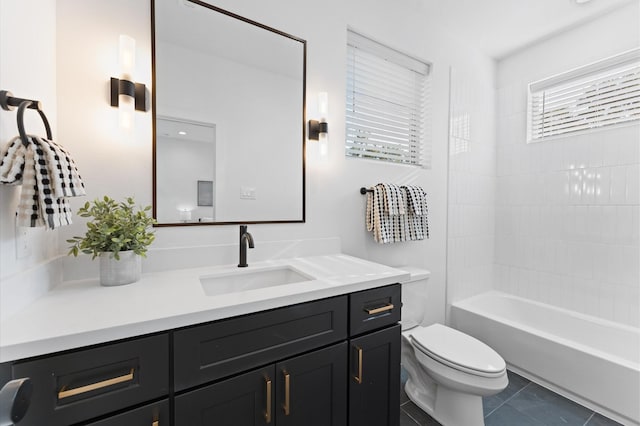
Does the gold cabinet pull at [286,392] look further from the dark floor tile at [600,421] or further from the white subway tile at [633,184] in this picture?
the white subway tile at [633,184]

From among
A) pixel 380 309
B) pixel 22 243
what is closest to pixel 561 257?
pixel 380 309

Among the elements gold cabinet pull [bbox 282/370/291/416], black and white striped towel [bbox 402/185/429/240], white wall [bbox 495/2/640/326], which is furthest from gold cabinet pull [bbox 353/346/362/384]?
white wall [bbox 495/2/640/326]

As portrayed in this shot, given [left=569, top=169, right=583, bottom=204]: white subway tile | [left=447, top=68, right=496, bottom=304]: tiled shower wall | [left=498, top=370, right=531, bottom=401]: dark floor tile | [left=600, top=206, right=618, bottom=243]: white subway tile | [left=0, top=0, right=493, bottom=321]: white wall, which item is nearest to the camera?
[left=0, top=0, right=493, bottom=321]: white wall

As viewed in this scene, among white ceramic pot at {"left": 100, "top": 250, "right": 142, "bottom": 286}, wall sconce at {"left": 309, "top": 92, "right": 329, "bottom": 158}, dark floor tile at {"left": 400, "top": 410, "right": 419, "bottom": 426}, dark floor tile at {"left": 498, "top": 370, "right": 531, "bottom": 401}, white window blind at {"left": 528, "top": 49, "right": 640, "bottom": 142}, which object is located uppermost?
white window blind at {"left": 528, "top": 49, "right": 640, "bottom": 142}

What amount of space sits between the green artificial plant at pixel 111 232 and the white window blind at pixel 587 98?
305cm

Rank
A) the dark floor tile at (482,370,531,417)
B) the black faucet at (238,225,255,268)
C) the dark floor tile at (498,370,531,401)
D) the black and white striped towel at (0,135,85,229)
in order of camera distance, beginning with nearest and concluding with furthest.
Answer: the black and white striped towel at (0,135,85,229) < the black faucet at (238,225,255,268) < the dark floor tile at (482,370,531,417) < the dark floor tile at (498,370,531,401)

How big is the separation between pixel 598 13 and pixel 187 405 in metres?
3.38

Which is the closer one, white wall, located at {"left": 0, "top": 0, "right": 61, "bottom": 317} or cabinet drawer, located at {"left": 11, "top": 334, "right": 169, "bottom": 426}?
cabinet drawer, located at {"left": 11, "top": 334, "right": 169, "bottom": 426}

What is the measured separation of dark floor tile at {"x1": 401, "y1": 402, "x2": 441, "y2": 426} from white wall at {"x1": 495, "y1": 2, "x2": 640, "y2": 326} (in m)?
1.58

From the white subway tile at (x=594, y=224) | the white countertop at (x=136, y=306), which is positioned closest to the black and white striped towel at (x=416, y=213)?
the white countertop at (x=136, y=306)

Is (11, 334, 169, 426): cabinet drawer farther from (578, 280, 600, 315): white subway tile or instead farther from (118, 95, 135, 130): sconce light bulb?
(578, 280, 600, 315): white subway tile

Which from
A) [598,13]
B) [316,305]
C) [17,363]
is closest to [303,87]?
[316,305]

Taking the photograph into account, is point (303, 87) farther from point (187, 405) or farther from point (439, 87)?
point (187, 405)

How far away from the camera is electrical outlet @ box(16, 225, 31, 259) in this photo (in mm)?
788
